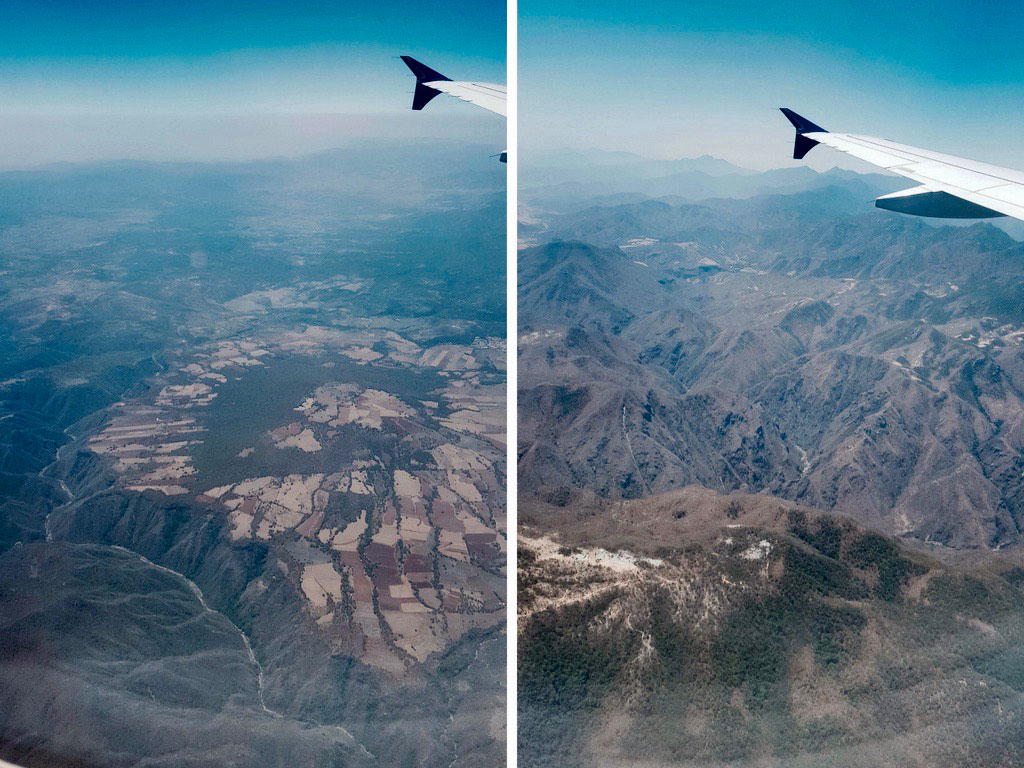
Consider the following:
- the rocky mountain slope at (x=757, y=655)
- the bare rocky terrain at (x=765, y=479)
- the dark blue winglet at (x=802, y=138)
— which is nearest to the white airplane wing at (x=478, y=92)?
the dark blue winglet at (x=802, y=138)

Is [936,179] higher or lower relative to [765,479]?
higher

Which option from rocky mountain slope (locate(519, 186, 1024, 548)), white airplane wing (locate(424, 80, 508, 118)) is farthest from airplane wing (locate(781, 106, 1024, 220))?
rocky mountain slope (locate(519, 186, 1024, 548))

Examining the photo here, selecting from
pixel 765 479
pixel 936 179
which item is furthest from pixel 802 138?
pixel 765 479

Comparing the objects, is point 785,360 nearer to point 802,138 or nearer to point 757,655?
point 757,655

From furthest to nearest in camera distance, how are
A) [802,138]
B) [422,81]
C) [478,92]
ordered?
[802,138] → [422,81] → [478,92]

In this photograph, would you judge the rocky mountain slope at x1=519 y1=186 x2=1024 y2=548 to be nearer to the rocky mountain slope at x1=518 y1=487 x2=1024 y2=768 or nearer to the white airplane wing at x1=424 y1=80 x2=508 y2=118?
the rocky mountain slope at x1=518 y1=487 x2=1024 y2=768

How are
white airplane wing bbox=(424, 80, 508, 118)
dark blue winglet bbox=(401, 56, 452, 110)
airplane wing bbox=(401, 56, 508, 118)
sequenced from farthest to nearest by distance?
dark blue winglet bbox=(401, 56, 452, 110)
airplane wing bbox=(401, 56, 508, 118)
white airplane wing bbox=(424, 80, 508, 118)

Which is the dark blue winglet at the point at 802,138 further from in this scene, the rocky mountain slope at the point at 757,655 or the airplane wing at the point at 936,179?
the rocky mountain slope at the point at 757,655

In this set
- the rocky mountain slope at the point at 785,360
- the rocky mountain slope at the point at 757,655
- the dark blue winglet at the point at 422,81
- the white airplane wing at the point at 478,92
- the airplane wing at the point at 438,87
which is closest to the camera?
the white airplane wing at the point at 478,92
